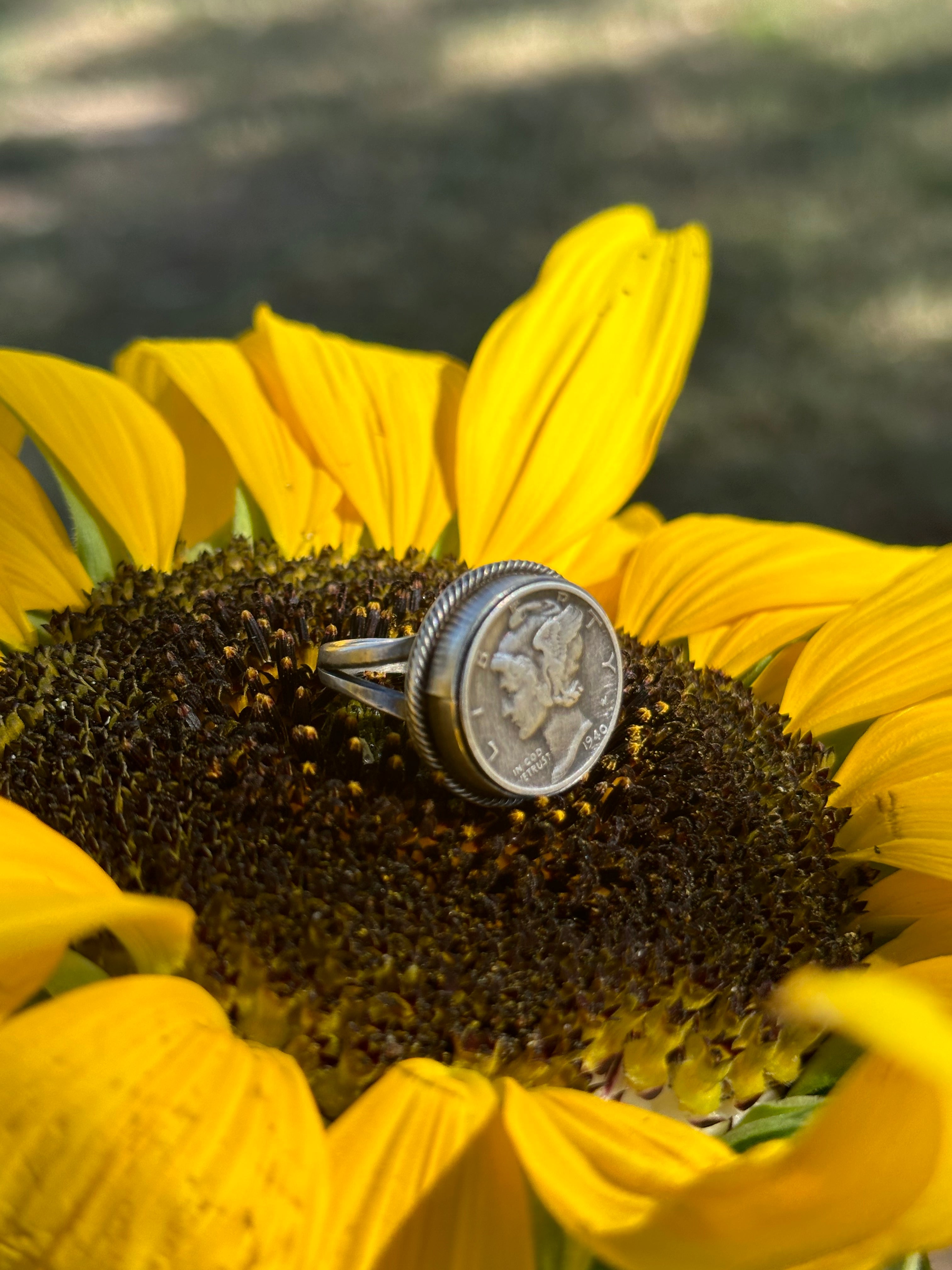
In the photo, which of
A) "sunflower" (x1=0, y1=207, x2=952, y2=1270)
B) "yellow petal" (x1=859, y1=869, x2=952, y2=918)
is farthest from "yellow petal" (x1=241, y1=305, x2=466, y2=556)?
Answer: "yellow petal" (x1=859, y1=869, x2=952, y2=918)

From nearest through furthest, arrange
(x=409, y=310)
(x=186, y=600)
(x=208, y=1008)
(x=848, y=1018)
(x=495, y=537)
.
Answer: (x=848, y=1018), (x=208, y=1008), (x=186, y=600), (x=495, y=537), (x=409, y=310)

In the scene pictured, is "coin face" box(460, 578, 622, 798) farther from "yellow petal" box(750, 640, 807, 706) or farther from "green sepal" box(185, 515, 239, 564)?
"green sepal" box(185, 515, 239, 564)

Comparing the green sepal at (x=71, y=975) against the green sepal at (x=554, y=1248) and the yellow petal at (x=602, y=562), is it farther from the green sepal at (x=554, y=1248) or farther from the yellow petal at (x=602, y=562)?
the yellow petal at (x=602, y=562)

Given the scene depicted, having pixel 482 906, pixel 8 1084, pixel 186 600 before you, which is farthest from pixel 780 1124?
pixel 186 600

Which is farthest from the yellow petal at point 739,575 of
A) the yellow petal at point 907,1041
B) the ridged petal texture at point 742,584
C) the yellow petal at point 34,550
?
the yellow petal at point 907,1041

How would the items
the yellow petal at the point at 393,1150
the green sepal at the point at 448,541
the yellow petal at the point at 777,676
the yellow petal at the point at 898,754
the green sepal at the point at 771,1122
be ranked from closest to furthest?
the yellow petal at the point at 393,1150, the green sepal at the point at 771,1122, the yellow petal at the point at 898,754, the yellow petal at the point at 777,676, the green sepal at the point at 448,541

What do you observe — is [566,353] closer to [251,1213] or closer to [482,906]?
[482,906]
